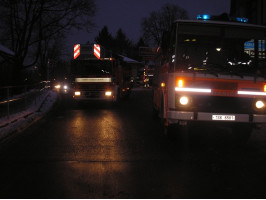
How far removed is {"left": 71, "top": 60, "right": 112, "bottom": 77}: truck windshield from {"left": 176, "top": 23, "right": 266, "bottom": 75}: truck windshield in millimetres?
10312

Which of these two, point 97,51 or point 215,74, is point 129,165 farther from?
point 97,51

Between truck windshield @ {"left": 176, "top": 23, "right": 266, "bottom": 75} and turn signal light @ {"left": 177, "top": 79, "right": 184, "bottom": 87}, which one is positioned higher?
truck windshield @ {"left": 176, "top": 23, "right": 266, "bottom": 75}

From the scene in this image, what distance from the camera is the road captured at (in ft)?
16.3

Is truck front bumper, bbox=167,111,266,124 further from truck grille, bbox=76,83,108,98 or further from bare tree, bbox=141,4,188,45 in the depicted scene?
bare tree, bbox=141,4,188,45

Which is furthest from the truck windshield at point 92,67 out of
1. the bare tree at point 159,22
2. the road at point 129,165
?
the bare tree at point 159,22

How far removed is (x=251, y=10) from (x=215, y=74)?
20460 millimetres

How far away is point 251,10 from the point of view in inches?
1024

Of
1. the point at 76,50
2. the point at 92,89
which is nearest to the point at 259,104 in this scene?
the point at 92,89

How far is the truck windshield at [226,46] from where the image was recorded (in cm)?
830

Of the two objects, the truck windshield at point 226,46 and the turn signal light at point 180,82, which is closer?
the turn signal light at point 180,82

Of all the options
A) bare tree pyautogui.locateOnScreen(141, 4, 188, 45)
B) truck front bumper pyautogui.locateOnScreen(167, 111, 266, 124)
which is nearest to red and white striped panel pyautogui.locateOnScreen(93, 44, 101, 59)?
truck front bumper pyautogui.locateOnScreen(167, 111, 266, 124)

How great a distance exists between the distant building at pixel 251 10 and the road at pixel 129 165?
48.7 ft

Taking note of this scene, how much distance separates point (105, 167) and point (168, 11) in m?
55.9

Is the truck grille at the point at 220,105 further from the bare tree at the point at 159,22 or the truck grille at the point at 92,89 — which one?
the bare tree at the point at 159,22
